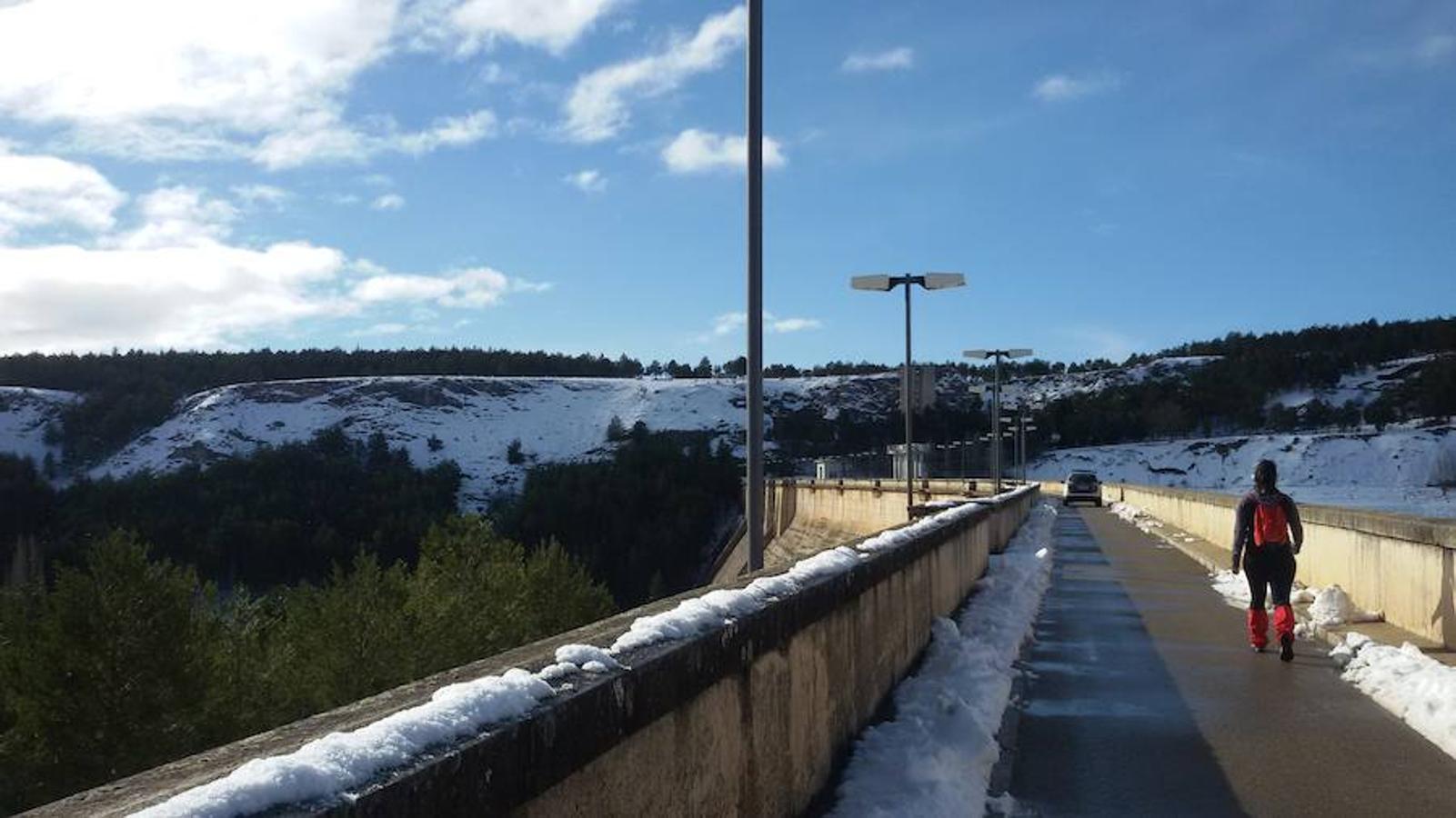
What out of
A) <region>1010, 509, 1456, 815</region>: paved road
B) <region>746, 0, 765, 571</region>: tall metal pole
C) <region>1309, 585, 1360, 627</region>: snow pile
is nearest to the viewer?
<region>1010, 509, 1456, 815</region>: paved road

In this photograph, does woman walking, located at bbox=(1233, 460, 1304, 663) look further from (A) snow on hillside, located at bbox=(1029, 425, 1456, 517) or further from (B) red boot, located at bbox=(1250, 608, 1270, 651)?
(A) snow on hillside, located at bbox=(1029, 425, 1456, 517)

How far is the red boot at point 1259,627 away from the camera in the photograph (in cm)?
1163

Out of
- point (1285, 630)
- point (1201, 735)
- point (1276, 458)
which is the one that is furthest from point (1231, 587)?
point (1276, 458)

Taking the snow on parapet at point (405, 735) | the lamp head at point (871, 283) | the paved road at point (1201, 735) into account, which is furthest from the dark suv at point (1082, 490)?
the snow on parapet at point (405, 735)

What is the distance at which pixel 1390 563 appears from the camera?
41.8 ft

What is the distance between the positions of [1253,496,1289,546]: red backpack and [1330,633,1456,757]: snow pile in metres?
1.09

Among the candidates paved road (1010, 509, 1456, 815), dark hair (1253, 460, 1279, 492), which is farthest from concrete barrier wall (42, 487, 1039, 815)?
dark hair (1253, 460, 1279, 492)

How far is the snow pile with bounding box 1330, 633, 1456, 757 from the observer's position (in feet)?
26.4

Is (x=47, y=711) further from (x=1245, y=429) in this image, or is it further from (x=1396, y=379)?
(x=1396, y=379)

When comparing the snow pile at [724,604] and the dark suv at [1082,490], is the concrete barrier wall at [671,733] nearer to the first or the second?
the snow pile at [724,604]

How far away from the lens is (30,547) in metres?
95.4

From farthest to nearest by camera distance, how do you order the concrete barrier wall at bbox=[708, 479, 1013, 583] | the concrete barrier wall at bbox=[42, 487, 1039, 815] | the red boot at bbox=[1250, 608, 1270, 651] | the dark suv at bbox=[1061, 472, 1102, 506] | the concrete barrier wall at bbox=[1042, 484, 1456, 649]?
1. the dark suv at bbox=[1061, 472, 1102, 506]
2. the concrete barrier wall at bbox=[708, 479, 1013, 583]
3. the red boot at bbox=[1250, 608, 1270, 651]
4. the concrete barrier wall at bbox=[1042, 484, 1456, 649]
5. the concrete barrier wall at bbox=[42, 487, 1039, 815]

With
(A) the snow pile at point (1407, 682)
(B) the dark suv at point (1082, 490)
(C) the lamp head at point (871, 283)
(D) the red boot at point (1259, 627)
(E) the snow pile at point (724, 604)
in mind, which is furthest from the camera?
(B) the dark suv at point (1082, 490)

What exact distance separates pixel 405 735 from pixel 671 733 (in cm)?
145
